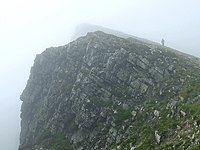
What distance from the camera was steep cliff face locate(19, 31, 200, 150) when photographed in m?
57.7

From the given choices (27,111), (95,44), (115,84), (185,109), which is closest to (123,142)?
(185,109)

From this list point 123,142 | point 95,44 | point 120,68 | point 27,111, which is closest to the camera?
point 123,142

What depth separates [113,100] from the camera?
75.8 meters

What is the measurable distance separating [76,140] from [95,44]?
28.2m

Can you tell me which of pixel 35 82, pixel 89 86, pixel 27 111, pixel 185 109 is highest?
pixel 185 109

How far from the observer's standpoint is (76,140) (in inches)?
2881

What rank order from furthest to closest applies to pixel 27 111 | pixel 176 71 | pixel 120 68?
pixel 27 111
pixel 120 68
pixel 176 71

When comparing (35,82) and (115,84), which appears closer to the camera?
(115,84)

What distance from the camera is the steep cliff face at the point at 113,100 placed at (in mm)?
57656

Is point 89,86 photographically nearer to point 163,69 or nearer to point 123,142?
point 163,69

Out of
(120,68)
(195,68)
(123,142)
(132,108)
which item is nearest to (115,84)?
(120,68)

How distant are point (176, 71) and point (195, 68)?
5.42 m

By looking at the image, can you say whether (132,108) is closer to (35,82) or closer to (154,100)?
(154,100)

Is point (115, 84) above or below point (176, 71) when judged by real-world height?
below
